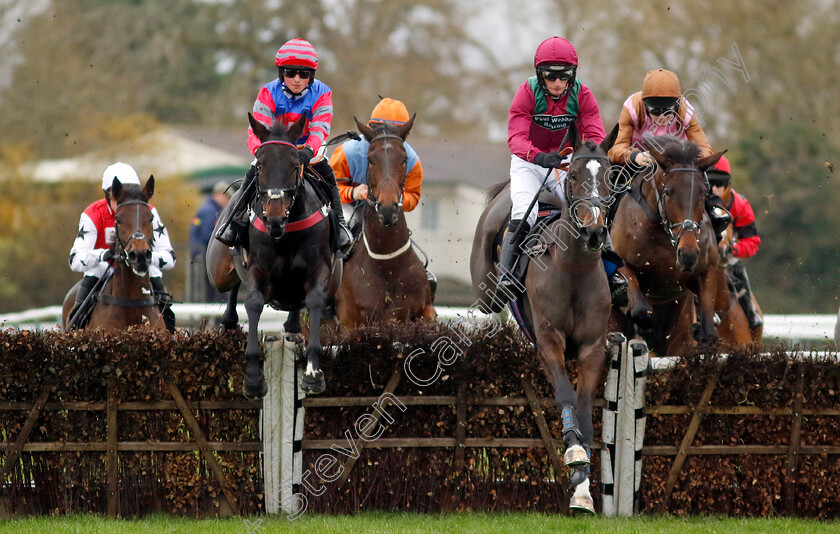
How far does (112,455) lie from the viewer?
642 cm

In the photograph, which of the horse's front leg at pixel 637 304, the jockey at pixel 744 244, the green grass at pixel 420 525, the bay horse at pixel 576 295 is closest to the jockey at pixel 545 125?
the bay horse at pixel 576 295

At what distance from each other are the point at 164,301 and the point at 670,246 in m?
3.79

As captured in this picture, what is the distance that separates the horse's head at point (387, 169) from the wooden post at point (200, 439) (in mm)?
1731

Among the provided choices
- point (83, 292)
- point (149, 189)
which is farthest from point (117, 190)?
point (83, 292)

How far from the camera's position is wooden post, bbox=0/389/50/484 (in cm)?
636

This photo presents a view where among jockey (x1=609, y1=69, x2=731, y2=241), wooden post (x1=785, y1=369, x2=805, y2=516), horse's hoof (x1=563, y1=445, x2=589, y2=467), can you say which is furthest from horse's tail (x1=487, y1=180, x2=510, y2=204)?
horse's hoof (x1=563, y1=445, x2=589, y2=467)

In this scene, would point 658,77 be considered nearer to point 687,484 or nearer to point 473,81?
point 687,484

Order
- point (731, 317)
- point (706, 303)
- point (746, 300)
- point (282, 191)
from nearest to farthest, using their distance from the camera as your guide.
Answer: point (282, 191) → point (706, 303) → point (731, 317) → point (746, 300)

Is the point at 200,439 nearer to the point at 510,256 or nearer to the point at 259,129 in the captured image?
the point at 259,129

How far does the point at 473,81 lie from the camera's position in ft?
94.4

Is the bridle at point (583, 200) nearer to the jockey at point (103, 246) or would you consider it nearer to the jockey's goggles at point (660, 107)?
the jockey's goggles at point (660, 107)

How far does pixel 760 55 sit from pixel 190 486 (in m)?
17.3

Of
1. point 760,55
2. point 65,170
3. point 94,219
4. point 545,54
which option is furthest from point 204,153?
point 545,54

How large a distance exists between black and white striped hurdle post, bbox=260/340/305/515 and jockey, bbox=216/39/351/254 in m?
0.82
